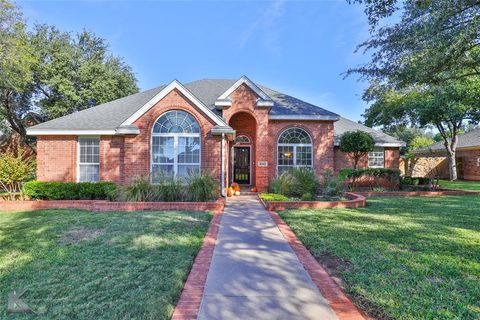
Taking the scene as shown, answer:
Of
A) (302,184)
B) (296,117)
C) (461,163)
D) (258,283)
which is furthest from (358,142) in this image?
(461,163)

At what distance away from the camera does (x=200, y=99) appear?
51.5 feet

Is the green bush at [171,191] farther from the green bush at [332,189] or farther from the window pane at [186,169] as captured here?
the green bush at [332,189]

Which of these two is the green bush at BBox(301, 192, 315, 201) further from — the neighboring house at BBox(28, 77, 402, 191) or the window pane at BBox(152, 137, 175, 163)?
the window pane at BBox(152, 137, 175, 163)

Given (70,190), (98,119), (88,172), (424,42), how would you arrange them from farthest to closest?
1. (98,119)
2. (88,172)
3. (70,190)
4. (424,42)

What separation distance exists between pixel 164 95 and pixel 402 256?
35.8 feet

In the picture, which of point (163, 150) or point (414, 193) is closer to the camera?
point (163, 150)

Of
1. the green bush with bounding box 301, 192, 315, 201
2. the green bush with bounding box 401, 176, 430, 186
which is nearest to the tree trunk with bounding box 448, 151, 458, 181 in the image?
the green bush with bounding box 401, 176, 430, 186

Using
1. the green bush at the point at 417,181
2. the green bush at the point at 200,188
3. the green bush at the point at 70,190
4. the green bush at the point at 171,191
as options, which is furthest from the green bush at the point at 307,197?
the green bush at the point at 417,181

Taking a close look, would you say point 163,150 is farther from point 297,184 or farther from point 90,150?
point 297,184

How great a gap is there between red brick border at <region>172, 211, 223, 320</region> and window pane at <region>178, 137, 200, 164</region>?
6895 mm

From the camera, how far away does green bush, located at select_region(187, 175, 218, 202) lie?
978 centimetres

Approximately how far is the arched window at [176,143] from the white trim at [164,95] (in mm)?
704

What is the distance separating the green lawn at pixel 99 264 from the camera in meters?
3.06

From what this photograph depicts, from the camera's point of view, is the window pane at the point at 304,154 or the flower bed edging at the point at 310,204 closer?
the flower bed edging at the point at 310,204
